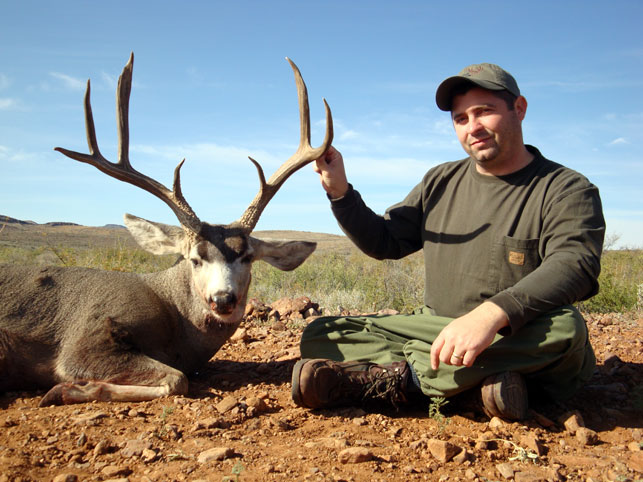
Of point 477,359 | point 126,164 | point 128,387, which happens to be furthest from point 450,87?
point 128,387

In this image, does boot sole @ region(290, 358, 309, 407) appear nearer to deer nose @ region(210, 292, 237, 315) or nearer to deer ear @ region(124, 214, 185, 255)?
deer nose @ region(210, 292, 237, 315)

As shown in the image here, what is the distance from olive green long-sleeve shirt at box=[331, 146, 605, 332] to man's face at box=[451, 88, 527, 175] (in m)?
0.12

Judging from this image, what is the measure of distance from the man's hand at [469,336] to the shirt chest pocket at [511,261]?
23.0 inches

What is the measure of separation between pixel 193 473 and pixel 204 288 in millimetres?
2146

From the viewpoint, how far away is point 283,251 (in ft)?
16.4

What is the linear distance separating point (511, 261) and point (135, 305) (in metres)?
2.86

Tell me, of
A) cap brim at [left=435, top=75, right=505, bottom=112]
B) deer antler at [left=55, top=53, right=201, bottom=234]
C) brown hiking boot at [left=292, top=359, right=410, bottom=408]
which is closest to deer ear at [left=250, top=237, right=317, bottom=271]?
deer antler at [left=55, top=53, right=201, bottom=234]

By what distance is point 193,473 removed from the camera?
238 centimetres

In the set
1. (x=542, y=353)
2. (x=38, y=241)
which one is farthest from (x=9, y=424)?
(x=38, y=241)

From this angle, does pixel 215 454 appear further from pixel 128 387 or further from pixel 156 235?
pixel 156 235

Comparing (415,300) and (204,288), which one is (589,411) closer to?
(204,288)

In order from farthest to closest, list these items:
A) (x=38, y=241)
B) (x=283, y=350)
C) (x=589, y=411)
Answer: (x=38, y=241) → (x=283, y=350) → (x=589, y=411)

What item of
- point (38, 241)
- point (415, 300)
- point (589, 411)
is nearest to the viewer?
point (589, 411)

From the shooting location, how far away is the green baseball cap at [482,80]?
3506 millimetres
